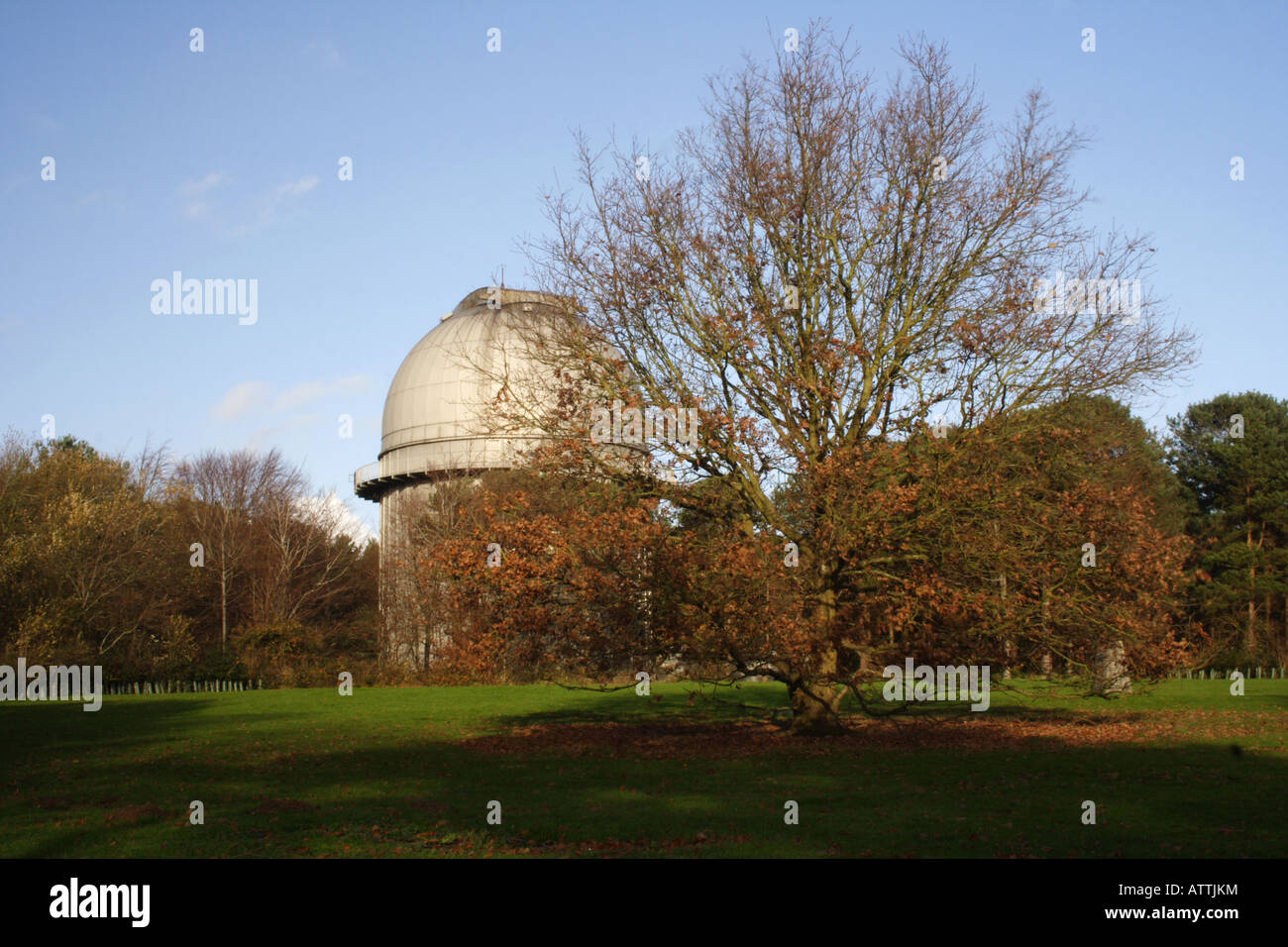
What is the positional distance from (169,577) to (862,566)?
106 feet

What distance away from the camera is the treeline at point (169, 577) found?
33.6m

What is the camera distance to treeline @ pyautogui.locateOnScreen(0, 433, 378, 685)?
110 ft

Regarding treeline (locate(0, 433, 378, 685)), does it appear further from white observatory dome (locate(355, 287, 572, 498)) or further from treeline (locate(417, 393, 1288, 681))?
treeline (locate(417, 393, 1288, 681))

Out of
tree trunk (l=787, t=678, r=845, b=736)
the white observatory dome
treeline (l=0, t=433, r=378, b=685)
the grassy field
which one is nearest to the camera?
the grassy field

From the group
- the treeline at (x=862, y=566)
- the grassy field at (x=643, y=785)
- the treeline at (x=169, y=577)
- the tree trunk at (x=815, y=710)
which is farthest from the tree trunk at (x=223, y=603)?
the tree trunk at (x=815, y=710)

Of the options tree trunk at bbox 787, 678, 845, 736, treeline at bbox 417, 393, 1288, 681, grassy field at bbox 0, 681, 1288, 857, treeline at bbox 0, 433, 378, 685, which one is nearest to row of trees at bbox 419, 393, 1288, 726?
treeline at bbox 417, 393, 1288, 681

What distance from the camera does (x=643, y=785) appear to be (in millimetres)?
13086

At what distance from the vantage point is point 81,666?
1310 inches

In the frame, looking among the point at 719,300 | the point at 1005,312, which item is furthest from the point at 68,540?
the point at 1005,312

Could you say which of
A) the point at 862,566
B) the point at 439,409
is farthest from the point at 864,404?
the point at 439,409

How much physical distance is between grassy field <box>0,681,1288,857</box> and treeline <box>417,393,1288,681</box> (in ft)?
5.24

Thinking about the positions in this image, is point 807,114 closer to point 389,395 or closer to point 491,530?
point 491,530

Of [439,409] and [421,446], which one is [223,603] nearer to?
[421,446]

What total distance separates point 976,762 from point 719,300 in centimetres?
864
